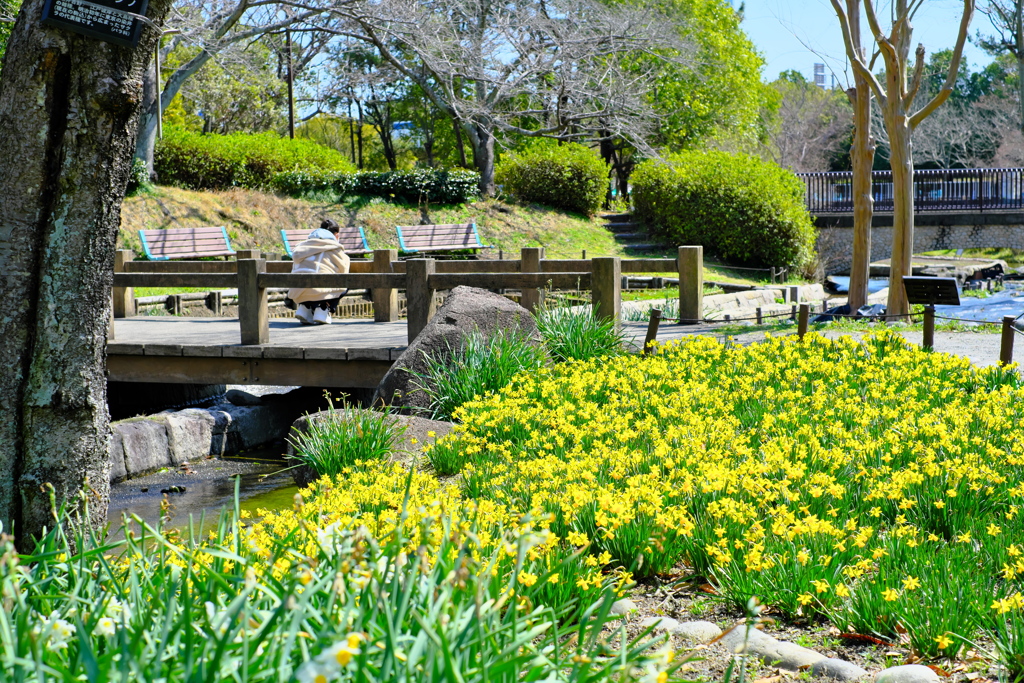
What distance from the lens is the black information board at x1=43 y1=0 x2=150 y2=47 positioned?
3.35 metres

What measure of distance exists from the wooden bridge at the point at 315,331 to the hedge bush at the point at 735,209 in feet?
40.7

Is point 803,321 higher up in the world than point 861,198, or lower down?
lower down

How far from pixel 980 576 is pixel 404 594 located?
2.38m

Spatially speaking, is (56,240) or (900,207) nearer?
(56,240)

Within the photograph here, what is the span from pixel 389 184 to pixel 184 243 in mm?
7313

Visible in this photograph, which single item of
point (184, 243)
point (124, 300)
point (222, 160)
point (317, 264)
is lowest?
point (124, 300)

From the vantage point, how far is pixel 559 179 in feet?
92.3

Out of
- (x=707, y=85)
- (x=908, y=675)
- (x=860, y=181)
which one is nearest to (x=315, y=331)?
(x=860, y=181)

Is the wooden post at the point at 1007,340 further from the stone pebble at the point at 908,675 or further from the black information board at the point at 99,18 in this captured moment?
the black information board at the point at 99,18

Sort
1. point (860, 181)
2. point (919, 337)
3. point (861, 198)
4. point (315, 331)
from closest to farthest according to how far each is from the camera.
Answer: point (315, 331) → point (919, 337) → point (861, 198) → point (860, 181)

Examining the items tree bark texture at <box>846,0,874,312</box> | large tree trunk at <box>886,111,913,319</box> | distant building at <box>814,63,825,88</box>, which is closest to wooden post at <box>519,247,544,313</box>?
tree bark texture at <box>846,0,874,312</box>

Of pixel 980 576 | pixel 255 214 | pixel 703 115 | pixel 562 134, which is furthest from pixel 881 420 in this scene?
pixel 703 115

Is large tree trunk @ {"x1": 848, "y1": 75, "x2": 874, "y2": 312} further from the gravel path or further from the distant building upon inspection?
the distant building

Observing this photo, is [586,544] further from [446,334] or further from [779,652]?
[446,334]
